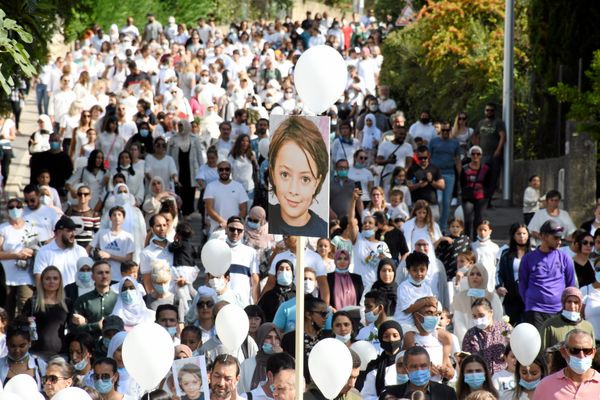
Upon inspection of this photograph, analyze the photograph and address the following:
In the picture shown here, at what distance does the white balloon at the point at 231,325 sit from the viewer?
1103 cm

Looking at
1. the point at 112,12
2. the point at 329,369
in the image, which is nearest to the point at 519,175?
the point at 329,369

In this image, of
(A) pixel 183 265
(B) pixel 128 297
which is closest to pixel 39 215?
(A) pixel 183 265

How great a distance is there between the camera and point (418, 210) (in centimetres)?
1612

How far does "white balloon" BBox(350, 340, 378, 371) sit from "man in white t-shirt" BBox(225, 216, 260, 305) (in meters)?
2.61

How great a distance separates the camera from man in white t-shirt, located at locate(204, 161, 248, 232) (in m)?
17.8

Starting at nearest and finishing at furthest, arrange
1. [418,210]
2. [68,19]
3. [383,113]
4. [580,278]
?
A: [580,278] → [418,210] → [68,19] → [383,113]

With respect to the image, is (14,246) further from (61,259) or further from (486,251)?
(486,251)

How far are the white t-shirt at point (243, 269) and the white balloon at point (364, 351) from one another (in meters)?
2.52

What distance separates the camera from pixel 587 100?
65.0ft

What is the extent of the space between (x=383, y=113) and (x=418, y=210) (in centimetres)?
967

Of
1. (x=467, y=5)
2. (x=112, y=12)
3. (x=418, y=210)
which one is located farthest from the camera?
(x=112, y=12)

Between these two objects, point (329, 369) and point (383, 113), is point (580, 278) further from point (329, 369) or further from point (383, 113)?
point (383, 113)

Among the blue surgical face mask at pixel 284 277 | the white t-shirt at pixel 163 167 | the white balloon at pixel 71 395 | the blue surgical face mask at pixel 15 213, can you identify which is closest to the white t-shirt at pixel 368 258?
the blue surgical face mask at pixel 284 277

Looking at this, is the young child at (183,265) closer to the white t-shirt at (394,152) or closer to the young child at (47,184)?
the young child at (47,184)
